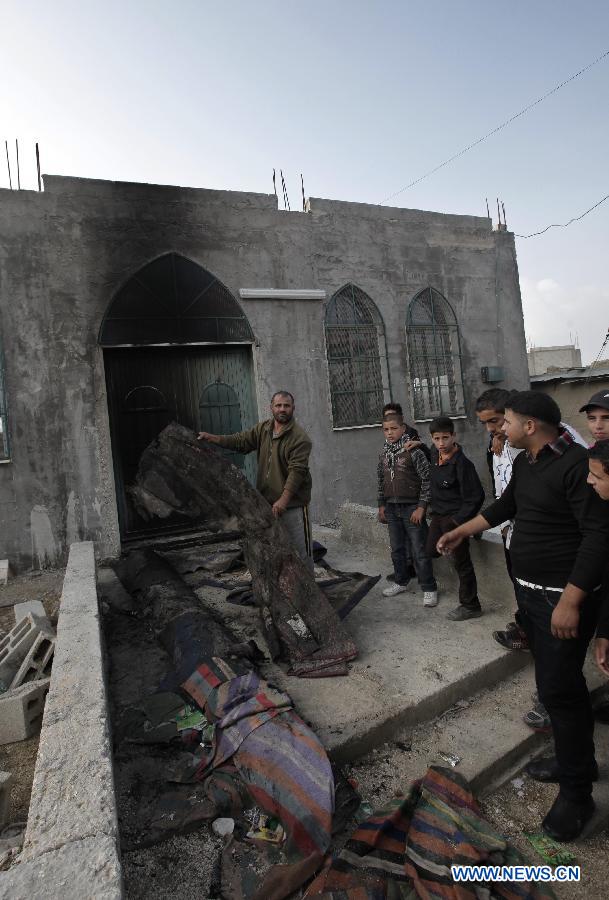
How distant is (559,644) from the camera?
2.31m

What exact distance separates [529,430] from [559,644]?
998 millimetres

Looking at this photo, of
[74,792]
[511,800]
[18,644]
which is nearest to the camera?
[74,792]

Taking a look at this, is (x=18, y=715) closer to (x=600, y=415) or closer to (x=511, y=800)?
(x=511, y=800)

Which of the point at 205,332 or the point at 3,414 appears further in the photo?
the point at 205,332

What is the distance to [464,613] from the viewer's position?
4129 mm

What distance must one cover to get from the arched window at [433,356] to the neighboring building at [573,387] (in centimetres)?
360

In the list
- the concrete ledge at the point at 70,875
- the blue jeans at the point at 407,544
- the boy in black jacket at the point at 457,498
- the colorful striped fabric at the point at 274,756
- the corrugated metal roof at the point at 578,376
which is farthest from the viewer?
the corrugated metal roof at the point at 578,376

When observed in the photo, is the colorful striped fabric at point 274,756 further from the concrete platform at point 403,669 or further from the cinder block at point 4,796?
the cinder block at point 4,796

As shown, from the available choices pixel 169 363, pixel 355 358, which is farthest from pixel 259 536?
pixel 355 358

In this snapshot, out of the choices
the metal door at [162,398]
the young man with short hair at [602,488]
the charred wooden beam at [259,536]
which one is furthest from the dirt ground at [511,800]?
the metal door at [162,398]

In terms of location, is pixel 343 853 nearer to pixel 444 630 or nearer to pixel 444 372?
pixel 444 630

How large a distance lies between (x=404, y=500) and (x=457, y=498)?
0.66 meters

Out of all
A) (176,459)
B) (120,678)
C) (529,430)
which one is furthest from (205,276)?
(529,430)

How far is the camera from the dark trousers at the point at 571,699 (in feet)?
7.52
